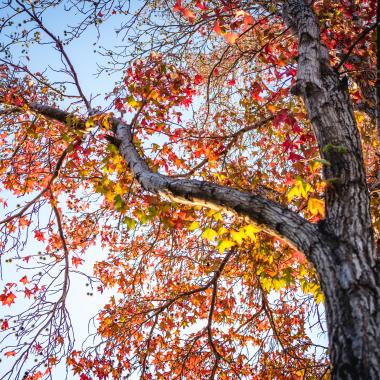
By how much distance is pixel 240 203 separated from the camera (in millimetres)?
2465

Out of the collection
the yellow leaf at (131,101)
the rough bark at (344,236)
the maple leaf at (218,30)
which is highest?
the maple leaf at (218,30)

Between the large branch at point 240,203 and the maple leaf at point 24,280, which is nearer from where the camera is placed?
the large branch at point 240,203

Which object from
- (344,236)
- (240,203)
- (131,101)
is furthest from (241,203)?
(131,101)

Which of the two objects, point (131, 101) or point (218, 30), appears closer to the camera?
point (218, 30)

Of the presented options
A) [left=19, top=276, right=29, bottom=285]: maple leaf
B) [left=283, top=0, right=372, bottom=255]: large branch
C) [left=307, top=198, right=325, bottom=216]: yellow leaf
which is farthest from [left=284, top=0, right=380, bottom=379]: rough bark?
[left=19, top=276, right=29, bottom=285]: maple leaf

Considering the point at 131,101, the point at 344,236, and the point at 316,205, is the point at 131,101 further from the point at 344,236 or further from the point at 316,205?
the point at 344,236

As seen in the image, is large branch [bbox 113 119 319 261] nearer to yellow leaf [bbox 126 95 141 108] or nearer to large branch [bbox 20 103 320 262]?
large branch [bbox 20 103 320 262]

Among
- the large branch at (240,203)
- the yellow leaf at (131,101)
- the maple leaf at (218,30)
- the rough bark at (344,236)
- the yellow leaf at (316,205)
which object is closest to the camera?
the rough bark at (344,236)

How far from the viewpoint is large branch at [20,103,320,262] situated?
215cm

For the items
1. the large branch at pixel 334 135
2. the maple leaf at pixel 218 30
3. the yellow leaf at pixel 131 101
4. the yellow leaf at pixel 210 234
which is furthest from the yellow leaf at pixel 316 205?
the yellow leaf at pixel 131 101

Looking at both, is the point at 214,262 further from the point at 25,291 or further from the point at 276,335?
the point at 25,291

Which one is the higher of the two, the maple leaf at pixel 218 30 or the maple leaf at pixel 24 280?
the maple leaf at pixel 218 30

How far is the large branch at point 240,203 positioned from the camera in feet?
7.07

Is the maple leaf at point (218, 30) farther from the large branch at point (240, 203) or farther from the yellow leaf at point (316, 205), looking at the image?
the yellow leaf at point (316, 205)
